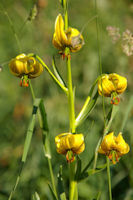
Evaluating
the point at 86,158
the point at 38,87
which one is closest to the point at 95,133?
the point at 86,158

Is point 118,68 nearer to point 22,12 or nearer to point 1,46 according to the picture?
point 22,12

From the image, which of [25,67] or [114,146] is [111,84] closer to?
[114,146]

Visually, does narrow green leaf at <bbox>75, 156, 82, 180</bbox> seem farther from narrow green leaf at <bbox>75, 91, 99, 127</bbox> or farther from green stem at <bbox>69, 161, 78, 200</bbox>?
narrow green leaf at <bbox>75, 91, 99, 127</bbox>

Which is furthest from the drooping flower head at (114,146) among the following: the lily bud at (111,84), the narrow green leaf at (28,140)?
the narrow green leaf at (28,140)

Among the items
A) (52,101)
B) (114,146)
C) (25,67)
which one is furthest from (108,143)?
(52,101)

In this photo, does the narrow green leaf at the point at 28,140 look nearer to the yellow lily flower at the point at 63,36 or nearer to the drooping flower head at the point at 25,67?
the drooping flower head at the point at 25,67

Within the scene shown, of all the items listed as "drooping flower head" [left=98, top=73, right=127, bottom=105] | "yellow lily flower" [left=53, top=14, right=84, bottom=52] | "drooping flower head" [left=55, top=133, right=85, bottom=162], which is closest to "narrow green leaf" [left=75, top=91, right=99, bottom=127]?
"drooping flower head" [left=98, top=73, right=127, bottom=105]
